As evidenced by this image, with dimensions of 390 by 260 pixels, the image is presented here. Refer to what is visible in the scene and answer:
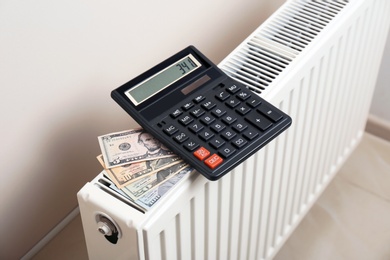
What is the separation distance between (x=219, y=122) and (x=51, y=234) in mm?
330

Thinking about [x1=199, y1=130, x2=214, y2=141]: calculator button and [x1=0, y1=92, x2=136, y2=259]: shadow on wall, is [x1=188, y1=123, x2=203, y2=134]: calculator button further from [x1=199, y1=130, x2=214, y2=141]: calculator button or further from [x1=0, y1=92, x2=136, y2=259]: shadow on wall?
[x1=0, y1=92, x2=136, y2=259]: shadow on wall

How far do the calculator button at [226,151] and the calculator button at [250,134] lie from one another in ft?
0.08

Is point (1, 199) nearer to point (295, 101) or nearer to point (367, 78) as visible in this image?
point (295, 101)

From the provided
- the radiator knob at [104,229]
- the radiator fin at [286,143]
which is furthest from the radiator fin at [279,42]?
the radiator knob at [104,229]

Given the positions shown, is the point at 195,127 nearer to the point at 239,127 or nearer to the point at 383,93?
the point at 239,127

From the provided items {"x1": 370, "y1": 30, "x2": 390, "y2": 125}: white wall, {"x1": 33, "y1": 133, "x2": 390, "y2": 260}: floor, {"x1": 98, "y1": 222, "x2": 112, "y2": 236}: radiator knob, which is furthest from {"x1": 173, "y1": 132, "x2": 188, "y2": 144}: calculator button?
{"x1": 370, "y1": 30, "x2": 390, "y2": 125}: white wall

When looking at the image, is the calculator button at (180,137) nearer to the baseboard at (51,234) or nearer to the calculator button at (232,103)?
the calculator button at (232,103)

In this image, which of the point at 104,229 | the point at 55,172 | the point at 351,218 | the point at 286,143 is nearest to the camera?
the point at 104,229

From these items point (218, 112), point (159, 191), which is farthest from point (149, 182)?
point (218, 112)

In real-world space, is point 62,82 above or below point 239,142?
above

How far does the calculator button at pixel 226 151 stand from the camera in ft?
2.06

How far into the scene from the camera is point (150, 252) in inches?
24.4

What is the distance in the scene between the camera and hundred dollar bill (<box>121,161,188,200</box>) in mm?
615

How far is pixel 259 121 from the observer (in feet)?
2.18
